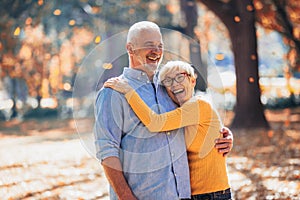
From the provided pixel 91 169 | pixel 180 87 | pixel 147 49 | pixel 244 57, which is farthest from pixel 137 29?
pixel 244 57

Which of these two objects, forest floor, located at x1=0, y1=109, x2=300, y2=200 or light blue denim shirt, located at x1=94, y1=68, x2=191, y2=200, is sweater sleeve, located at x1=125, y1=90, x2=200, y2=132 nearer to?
light blue denim shirt, located at x1=94, y1=68, x2=191, y2=200

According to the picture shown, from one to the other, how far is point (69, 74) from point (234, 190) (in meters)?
30.0

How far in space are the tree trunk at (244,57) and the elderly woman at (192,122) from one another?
12903 mm

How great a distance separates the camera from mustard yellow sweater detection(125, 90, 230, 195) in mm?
3006

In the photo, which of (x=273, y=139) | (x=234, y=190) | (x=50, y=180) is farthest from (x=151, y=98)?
(x=273, y=139)

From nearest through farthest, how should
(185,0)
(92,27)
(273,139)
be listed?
(273,139)
(185,0)
(92,27)

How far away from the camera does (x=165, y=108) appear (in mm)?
3008

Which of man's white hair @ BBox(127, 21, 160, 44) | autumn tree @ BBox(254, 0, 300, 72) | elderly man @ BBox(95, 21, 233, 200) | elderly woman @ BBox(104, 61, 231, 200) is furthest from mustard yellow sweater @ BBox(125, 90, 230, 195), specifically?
autumn tree @ BBox(254, 0, 300, 72)

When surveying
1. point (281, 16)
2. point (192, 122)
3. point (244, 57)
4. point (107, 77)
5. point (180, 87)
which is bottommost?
point (192, 122)

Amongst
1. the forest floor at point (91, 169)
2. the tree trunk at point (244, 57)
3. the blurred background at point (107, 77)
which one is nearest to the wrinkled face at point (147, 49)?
the blurred background at point (107, 77)

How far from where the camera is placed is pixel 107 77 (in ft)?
13.9

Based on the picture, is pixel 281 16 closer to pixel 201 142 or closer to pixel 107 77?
pixel 107 77

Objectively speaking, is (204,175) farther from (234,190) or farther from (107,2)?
(107,2)

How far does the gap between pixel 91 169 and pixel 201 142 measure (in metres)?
7.99
